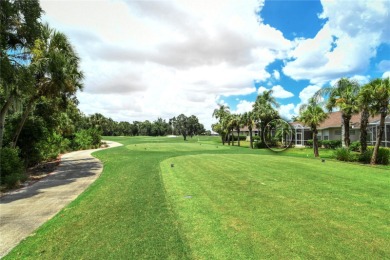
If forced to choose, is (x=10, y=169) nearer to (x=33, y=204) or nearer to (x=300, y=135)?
(x=33, y=204)

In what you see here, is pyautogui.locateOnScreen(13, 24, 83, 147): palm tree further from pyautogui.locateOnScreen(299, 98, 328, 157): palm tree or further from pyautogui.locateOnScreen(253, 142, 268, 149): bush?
pyautogui.locateOnScreen(253, 142, 268, 149): bush

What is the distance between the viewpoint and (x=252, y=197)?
8.68m

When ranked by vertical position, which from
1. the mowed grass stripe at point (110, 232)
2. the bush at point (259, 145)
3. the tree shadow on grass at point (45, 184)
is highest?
the bush at point (259, 145)

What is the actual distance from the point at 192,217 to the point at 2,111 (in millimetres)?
13132

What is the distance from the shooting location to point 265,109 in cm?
4009

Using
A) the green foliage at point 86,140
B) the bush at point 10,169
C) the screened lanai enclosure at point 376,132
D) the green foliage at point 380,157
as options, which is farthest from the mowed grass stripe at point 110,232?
the screened lanai enclosure at point 376,132

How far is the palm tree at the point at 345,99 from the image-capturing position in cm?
2309

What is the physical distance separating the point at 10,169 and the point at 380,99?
24119 millimetres

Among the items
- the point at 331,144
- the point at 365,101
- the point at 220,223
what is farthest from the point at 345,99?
the point at 220,223

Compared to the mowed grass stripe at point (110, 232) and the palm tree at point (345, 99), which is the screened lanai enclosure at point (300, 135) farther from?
the mowed grass stripe at point (110, 232)

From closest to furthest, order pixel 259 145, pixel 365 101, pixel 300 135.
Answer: pixel 365 101 < pixel 259 145 < pixel 300 135

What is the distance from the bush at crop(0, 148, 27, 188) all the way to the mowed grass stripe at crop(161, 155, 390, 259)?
7.17 meters

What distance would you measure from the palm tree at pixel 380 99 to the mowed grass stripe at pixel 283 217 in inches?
348

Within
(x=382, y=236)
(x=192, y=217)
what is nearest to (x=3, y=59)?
(x=192, y=217)
